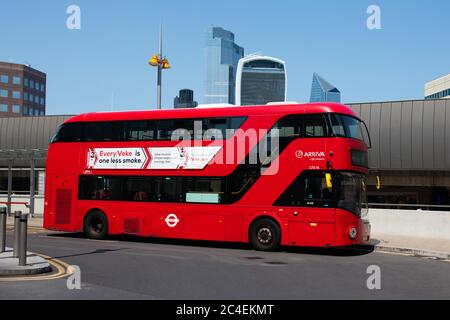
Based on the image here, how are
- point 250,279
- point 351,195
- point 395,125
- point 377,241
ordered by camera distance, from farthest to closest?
point 395,125
point 377,241
point 351,195
point 250,279

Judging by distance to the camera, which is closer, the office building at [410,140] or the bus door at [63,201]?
the bus door at [63,201]

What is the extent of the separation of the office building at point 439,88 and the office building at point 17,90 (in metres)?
98.9

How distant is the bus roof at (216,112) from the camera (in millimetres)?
15609

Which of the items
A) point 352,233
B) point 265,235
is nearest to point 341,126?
point 352,233

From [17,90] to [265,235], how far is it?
136705 mm

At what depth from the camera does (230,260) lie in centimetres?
1401

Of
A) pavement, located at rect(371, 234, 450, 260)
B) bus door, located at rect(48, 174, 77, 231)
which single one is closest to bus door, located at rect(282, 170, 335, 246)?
pavement, located at rect(371, 234, 450, 260)

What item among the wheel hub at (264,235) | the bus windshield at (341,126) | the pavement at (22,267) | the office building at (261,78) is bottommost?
the pavement at (22,267)

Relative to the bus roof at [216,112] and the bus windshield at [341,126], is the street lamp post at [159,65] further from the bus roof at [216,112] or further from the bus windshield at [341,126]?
the bus windshield at [341,126]

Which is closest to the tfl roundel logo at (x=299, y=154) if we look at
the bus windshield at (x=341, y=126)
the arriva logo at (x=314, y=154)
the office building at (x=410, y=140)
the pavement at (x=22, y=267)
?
the arriva logo at (x=314, y=154)

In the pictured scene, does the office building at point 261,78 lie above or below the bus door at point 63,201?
above

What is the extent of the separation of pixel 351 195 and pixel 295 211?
5.53 feet
